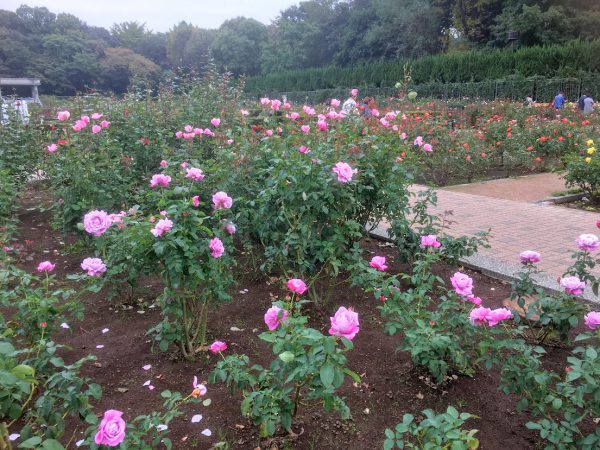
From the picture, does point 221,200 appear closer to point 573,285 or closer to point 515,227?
point 573,285

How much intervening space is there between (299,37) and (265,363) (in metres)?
53.4

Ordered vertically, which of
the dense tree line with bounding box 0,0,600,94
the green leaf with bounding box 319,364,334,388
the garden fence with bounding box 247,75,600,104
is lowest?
the green leaf with bounding box 319,364,334,388

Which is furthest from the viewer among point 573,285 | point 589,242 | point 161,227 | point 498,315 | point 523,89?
point 523,89

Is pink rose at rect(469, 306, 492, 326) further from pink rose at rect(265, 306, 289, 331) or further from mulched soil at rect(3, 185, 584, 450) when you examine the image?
pink rose at rect(265, 306, 289, 331)

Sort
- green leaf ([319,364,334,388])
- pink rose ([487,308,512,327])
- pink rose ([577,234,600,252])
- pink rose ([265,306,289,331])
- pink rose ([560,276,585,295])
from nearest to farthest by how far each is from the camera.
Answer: green leaf ([319,364,334,388])
pink rose ([265,306,289,331])
pink rose ([487,308,512,327])
pink rose ([560,276,585,295])
pink rose ([577,234,600,252])

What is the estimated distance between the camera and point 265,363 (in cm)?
254

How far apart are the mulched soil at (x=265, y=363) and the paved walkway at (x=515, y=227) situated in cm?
60

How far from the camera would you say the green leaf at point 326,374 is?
1469 mm

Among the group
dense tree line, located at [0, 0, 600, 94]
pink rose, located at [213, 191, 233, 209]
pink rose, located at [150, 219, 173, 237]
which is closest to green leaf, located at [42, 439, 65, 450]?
pink rose, located at [150, 219, 173, 237]

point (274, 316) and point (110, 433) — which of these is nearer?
point (110, 433)

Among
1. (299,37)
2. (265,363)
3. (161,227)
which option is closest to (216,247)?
(161,227)

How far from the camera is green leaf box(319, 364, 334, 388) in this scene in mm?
1469

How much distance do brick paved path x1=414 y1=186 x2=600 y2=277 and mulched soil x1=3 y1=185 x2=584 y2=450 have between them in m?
0.97

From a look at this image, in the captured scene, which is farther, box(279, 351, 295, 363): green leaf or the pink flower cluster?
the pink flower cluster
